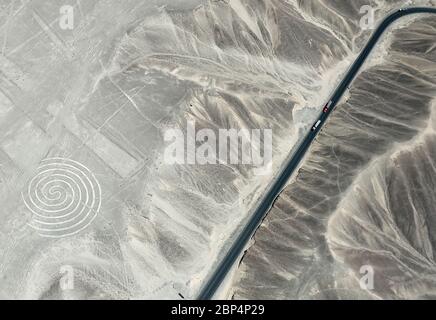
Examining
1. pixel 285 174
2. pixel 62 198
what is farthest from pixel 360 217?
pixel 62 198

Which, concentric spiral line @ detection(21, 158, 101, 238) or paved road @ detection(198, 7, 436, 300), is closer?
concentric spiral line @ detection(21, 158, 101, 238)

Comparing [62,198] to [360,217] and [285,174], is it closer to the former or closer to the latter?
[285,174]

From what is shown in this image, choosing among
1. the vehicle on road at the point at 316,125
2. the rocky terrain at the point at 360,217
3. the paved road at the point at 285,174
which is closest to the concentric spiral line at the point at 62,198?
the paved road at the point at 285,174

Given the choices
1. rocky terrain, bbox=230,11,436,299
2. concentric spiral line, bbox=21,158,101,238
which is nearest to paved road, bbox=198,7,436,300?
rocky terrain, bbox=230,11,436,299

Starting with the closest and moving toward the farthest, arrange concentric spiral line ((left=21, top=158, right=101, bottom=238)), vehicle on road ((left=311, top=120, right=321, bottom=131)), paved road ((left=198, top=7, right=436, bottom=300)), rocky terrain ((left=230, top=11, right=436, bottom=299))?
rocky terrain ((left=230, top=11, right=436, bottom=299)), concentric spiral line ((left=21, top=158, right=101, bottom=238)), paved road ((left=198, top=7, right=436, bottom=300)), vehicle on road ((left=311, top=120, right=321, bottom=131))

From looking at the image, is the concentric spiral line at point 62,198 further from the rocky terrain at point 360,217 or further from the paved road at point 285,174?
the rocky terrain at point 360,217

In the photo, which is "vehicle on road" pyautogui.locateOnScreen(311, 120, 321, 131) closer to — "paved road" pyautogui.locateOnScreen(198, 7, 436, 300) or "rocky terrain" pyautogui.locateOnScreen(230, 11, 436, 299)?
"paved road" pyautogui.locateOnScreen(198, 7, 436, 300)
